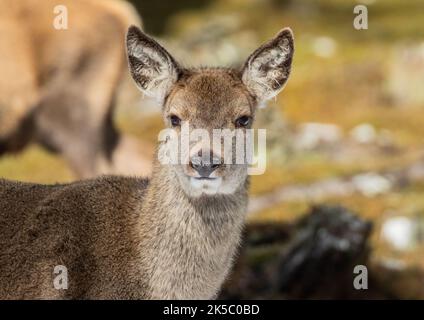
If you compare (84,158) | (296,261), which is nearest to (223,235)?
(296,261)

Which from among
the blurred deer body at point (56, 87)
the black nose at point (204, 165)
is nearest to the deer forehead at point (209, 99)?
the black nose at point (204, 165)

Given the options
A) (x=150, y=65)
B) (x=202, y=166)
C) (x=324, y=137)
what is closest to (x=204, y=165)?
(x=202, y=166)

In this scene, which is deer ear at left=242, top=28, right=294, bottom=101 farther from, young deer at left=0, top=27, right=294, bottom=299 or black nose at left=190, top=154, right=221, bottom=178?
black nose at left=190, top=154, right=221, bottom=178

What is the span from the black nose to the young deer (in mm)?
153

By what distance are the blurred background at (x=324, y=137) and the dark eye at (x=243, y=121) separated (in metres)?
3.33

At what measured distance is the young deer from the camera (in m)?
8.59

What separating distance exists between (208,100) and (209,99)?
0.04 feet

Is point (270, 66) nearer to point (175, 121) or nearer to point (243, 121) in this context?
point (243, 121)

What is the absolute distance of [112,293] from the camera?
28.1 ft

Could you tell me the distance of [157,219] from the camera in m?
8.91

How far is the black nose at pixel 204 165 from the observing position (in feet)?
26.7

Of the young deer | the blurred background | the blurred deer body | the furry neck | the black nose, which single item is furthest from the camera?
the blurred deer body

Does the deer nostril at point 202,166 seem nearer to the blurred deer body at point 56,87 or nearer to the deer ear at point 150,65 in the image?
the deer ear at point 150,65

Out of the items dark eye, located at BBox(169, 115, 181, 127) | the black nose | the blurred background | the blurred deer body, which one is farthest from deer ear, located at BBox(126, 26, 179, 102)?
the blurred deer body
